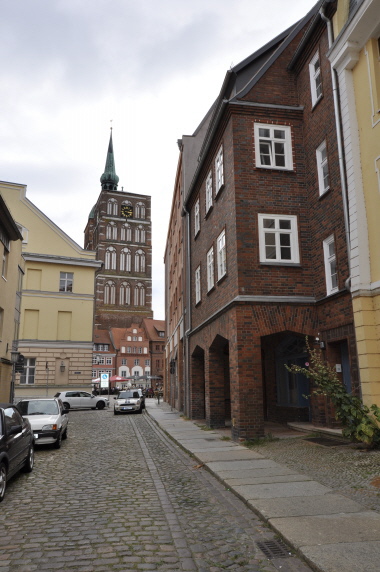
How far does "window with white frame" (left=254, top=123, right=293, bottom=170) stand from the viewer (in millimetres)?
14977

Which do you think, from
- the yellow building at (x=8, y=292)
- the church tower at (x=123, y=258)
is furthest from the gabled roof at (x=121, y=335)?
the yellow building at (x=8, y=292)

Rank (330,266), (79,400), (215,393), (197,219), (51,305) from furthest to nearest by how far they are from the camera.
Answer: (51,305)
(79,400)
(197,219)
(215,393)
(330,266)

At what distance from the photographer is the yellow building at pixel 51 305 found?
38.0 m

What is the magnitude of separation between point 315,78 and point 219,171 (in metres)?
4.16

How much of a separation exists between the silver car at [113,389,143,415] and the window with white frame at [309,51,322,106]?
20.1 meters

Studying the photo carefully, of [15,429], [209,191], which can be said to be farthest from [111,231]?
[15,429]

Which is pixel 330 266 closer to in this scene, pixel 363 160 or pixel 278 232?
pixel 278 232

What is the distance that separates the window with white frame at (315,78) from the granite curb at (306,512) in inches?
413

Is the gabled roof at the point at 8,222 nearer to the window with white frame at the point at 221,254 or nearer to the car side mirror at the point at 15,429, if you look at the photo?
the window with white frame at the point at 221,254

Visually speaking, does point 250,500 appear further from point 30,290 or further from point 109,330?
point 109,330

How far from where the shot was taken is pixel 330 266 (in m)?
13.4

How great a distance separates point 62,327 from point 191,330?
70.0ft

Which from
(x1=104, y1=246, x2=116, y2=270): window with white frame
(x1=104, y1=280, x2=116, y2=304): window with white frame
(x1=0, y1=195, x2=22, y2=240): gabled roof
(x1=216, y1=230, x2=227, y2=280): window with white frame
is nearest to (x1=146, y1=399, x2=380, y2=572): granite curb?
(x1=216, y1=230, x2=227, y2=280): window with white frame

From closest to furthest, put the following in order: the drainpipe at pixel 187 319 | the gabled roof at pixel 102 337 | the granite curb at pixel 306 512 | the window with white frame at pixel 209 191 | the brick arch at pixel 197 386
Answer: the granite curb at pixel 306 512 < the window with white frame at pixel 209 191 < the brick arch at pixel 197 386 < the drainpipe at pixel 187 319 < the gabled roof at pixel 102 337
